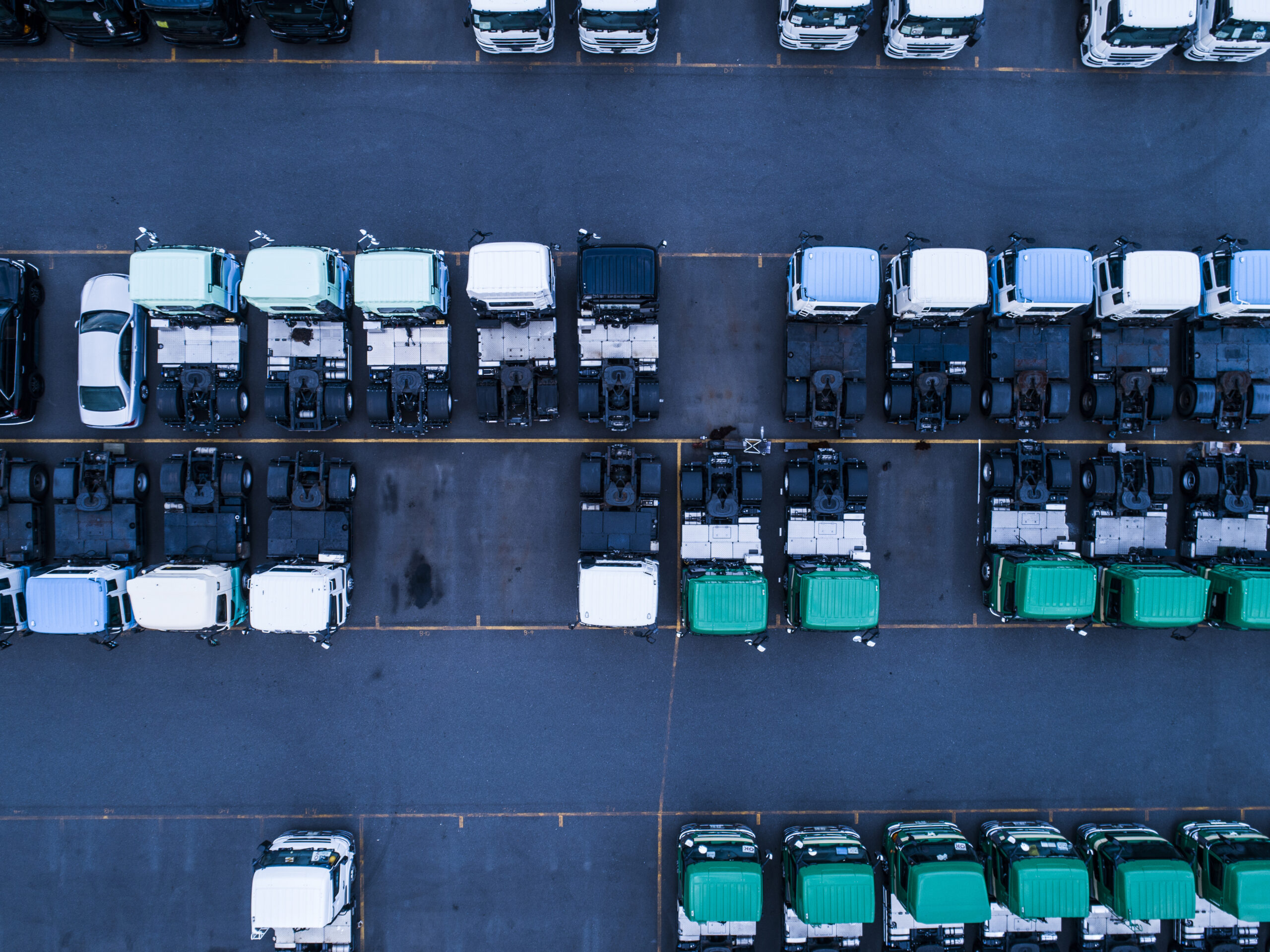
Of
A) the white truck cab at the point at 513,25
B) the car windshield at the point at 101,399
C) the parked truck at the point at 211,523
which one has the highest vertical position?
the white truck cab at the point at 513,25

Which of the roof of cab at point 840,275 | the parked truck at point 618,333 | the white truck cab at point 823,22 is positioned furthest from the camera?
the white truck cab at point 823,22

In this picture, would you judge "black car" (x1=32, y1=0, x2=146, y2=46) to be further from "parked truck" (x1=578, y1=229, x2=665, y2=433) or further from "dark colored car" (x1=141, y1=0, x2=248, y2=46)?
"parked truck" (x1=578, y1=229, x2=665, y2=433)

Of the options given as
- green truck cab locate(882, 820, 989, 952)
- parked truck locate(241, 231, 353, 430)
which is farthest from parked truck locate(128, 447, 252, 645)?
green truck cab locate(882, 820, 989, 952)

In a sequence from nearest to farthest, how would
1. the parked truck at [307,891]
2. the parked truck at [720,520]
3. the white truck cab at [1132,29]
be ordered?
1. the parked truck at [307,891]
2. the white truck cab at [1132,29]
3. the parked truck at [720,520]

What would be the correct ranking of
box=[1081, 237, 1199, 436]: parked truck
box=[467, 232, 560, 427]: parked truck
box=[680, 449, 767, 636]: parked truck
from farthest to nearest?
1. box=[680, 449, 767, 636]: parked truck
2. box=[1081, 237, 1199, 436]: parked truck
3. box=[467, 232, 560, 427]: parked truck

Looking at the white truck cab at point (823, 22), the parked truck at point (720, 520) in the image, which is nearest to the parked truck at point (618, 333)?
the parked truck at point (720, 520)

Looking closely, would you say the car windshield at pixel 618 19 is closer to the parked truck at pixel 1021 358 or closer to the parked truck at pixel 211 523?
the parked truck at pixel 1021 358
